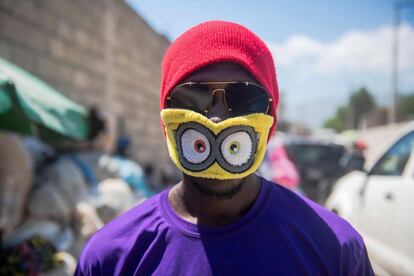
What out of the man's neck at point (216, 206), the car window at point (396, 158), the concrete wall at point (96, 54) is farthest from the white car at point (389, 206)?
the concrete wall at point (96, 54)

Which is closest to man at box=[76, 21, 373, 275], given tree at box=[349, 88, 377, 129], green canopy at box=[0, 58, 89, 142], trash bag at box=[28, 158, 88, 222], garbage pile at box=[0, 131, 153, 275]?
green canopy at box=[0, 58, 89, 142]

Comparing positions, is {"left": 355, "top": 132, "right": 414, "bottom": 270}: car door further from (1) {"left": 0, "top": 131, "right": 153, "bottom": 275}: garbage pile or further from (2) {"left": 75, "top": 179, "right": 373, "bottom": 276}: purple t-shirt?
(1) {"left": 0, "top": 131, "right": 153, "bottom": 275}: garbage pile

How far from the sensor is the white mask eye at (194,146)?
4.09 feet

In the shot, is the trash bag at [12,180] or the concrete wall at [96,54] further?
the concrete wall at [96,54]

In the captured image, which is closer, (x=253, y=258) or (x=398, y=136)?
(x=253, y=258)

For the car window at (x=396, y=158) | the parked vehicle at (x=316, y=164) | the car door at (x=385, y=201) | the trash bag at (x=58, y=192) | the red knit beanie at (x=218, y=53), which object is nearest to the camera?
the red knit beanie at (x=218, y=53)

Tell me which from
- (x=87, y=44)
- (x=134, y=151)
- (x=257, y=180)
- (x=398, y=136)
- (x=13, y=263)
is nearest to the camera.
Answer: (x=257, y=180)

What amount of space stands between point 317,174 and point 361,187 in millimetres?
4689

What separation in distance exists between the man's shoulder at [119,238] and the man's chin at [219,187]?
0.16m

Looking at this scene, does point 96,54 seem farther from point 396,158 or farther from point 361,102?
point 361,102

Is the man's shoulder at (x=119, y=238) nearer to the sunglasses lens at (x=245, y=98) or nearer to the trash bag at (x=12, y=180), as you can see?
the sunglasses lens at (x=245, y=98)

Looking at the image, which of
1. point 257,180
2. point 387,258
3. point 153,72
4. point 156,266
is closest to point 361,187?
point 387,258

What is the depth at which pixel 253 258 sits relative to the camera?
1.19 m

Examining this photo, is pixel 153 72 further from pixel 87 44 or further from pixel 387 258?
pixel 387 258
